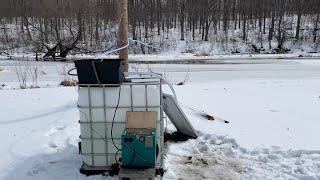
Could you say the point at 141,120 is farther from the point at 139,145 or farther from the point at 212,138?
the point at 212,138

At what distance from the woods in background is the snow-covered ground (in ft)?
72.4

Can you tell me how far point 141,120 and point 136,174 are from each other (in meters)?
0.62

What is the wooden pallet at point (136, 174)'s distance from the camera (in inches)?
163

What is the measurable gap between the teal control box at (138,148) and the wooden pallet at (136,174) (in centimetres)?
9

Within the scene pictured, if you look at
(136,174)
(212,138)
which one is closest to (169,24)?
(212,138)

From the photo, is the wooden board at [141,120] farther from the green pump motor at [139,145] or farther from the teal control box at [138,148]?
the teal control box at [138,148]

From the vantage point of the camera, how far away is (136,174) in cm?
417

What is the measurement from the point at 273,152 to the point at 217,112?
224 centimetres

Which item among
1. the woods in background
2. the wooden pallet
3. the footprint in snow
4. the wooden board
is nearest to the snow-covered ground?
the footprint in snow

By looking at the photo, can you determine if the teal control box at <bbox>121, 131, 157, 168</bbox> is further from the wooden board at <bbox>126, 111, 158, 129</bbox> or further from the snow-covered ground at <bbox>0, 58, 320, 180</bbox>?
the snow-covered ground at <bbox>0, 58, 320, 180</bbox>

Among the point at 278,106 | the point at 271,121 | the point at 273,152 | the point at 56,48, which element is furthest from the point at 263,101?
the point at 56,48

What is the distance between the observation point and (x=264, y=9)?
4438cm

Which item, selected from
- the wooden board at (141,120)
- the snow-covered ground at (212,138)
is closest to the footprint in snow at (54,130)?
the snow-covered ground at (212,138)

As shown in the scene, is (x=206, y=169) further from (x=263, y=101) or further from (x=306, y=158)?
(x=263, y=101)
